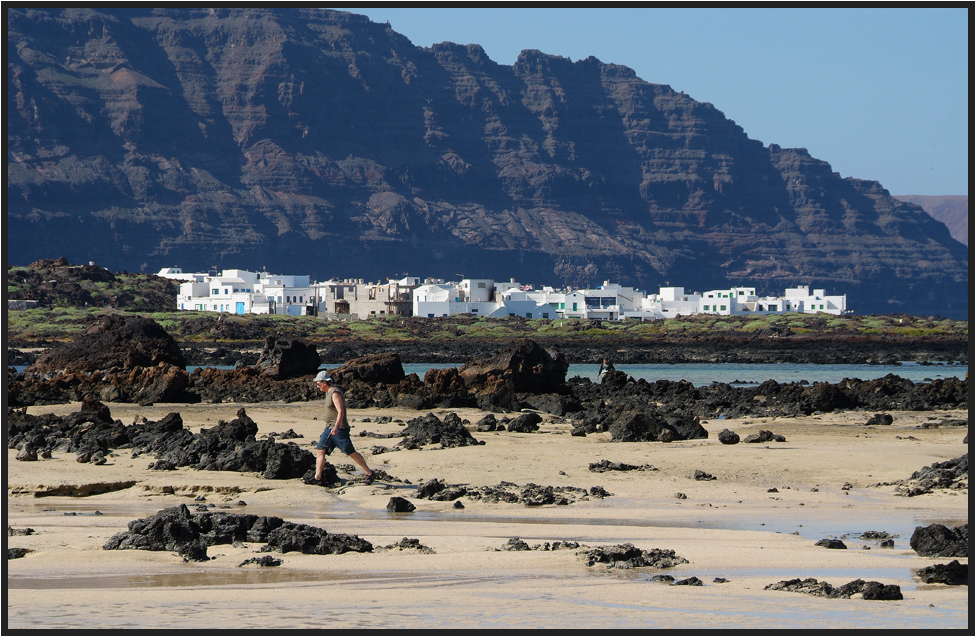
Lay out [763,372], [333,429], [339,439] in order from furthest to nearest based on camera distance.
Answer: [763,372] < [339,439] < [333,429]

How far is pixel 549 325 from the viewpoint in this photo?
4628 inches

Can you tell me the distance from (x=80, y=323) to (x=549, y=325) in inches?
1725

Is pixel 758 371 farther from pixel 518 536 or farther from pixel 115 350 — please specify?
pixel 518 536

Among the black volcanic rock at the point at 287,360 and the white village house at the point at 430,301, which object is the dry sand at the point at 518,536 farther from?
the white village house at the point at 430,301

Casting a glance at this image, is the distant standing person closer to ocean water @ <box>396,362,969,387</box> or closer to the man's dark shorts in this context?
the man's dark shorts

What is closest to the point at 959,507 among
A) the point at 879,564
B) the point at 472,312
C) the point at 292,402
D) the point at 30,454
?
the point at 879,564

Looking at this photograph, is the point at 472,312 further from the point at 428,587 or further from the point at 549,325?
the point at 428,587

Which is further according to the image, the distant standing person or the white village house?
the white village house

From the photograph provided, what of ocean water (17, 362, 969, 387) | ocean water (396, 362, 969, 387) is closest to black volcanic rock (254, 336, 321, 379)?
ocean water (17, 362, 969, 387)

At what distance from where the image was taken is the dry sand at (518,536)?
7.71 metres

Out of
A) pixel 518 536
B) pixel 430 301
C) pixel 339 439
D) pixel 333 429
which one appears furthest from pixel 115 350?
pixel 430 301

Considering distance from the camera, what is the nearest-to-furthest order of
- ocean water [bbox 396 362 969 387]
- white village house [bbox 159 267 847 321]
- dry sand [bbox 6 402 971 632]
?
dry sand [bbox 6 402 971 632] → ocean water [bbox 396 362 969 387] → white village house [bbox 159 267 847 321]

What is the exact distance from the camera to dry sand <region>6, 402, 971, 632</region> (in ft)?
25.3

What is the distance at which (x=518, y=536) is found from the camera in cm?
1172
